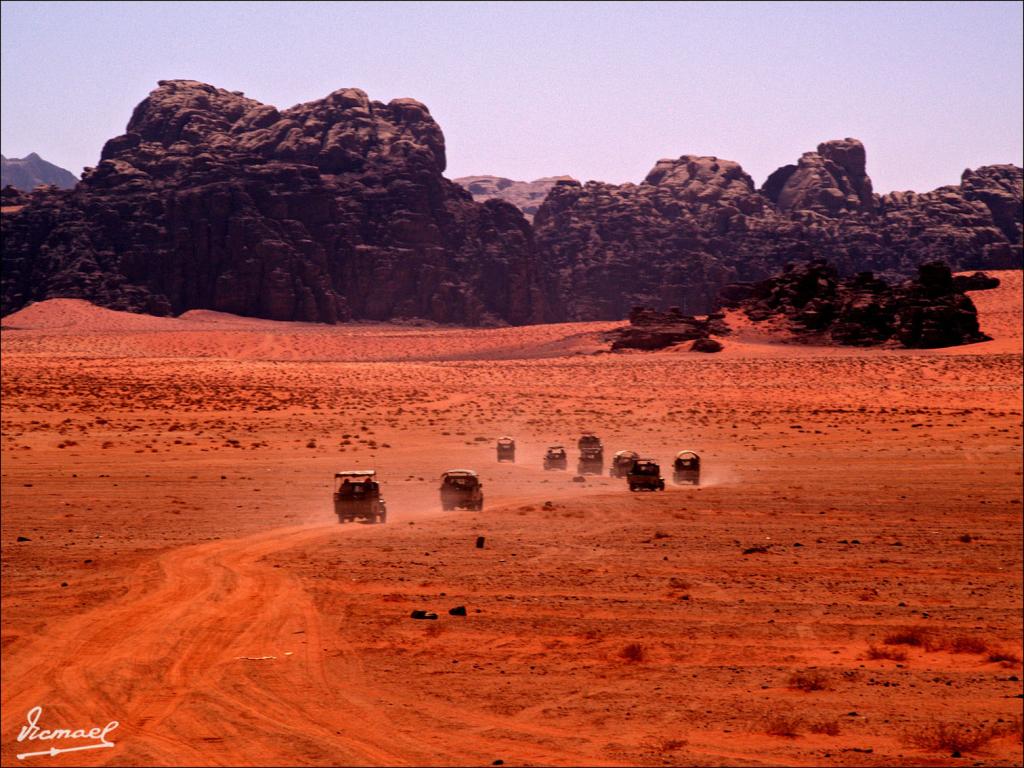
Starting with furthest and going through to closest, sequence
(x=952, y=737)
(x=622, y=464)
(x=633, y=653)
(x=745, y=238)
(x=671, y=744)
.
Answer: (x=745, y=238) → (x=622, y=464) → (x=633, y=653) → (x=952, y=737) → (x=671, y=744)

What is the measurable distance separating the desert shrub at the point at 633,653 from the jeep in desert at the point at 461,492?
11.8m

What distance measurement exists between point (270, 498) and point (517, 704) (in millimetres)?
16811

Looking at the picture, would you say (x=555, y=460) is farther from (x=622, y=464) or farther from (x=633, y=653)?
(x=633, y=653)

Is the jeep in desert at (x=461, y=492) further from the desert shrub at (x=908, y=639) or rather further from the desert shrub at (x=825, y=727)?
the desert shrub at (x=825, y=727)

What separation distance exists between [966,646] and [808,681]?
3958mm

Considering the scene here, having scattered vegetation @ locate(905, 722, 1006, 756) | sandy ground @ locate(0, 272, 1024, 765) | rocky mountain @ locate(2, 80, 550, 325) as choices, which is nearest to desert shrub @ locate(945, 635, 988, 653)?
sandy ground @ locate(0, 272, 1024, 765)

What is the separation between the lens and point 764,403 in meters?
63.8

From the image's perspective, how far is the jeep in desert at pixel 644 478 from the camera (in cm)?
3291

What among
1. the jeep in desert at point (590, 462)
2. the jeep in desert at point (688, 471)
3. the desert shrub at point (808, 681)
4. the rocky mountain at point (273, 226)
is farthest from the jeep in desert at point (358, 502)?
the rocky mountain at point (273, 226)

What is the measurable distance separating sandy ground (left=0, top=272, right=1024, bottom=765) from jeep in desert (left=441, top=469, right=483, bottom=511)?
63 centimetres

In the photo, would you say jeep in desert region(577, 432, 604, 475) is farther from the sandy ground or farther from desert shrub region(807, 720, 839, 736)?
desert shrub region(807, 720, 839, 736)

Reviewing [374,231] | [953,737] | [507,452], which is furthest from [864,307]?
[953,737]

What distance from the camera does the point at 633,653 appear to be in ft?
55.1

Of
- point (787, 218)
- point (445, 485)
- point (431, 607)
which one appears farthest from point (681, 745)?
point (787, 218)
